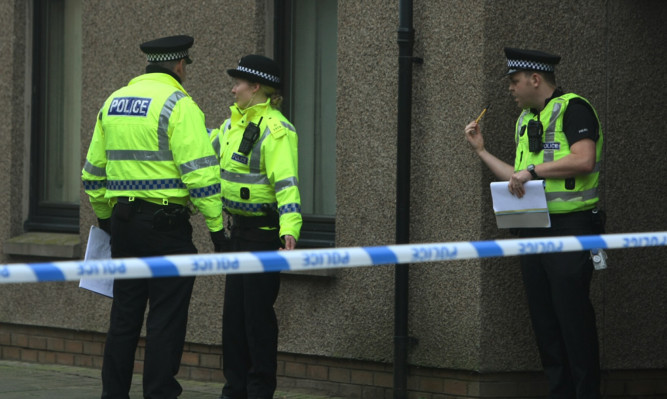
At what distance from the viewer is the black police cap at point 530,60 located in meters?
7.29

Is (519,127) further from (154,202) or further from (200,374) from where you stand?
(200,374)

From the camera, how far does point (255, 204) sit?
7.66 meters

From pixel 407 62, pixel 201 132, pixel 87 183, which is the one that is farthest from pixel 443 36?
pixel 87 183

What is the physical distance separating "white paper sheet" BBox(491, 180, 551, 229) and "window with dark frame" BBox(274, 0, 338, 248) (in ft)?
5.72

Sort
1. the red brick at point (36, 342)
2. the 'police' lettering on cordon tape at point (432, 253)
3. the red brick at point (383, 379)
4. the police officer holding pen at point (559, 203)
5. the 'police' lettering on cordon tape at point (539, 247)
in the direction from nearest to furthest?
1. the 'police' lettering on cordon tape at point (432, 253)
2. the 'police' lettering on cordon tape at point (539, 247)
3. the police officer holding pen at point (559, 203)
4. the red brick at point (383, 379)
5. the red brick at point (36, 342)

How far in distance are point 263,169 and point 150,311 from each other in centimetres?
109

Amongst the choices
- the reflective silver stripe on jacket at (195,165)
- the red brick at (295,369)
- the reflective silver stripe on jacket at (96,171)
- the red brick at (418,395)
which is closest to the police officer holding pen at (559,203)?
the red brick at (418,395)

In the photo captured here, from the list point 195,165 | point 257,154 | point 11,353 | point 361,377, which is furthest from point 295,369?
point 11,353

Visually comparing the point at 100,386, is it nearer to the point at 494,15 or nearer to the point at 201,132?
the point at 201,132

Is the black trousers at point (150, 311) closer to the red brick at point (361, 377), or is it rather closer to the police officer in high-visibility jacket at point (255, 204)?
the police officer in high-visibility jacket at point (255, 204)

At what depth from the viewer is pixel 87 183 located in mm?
7430

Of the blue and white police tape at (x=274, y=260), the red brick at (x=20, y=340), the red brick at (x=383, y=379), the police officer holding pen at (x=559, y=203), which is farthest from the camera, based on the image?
the red brick at (x=20, y=340)

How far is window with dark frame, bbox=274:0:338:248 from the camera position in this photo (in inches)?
351

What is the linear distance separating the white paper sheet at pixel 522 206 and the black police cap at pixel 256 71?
1.48 meters
